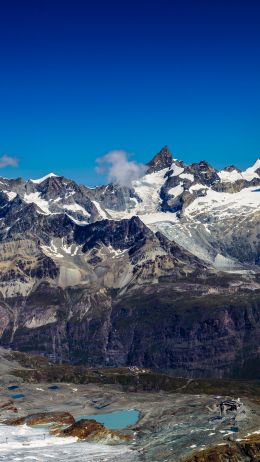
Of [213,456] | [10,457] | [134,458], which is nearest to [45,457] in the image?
[10,457]

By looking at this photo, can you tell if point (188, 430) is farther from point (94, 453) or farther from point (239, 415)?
point (94, 453)

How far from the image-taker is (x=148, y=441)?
187 m

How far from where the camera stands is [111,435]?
195000mm

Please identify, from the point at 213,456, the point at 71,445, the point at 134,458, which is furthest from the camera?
the point at 71,445

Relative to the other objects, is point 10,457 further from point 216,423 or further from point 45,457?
point 216,423

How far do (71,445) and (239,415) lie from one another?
154 feet

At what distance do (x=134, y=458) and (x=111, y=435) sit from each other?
30.6 metres

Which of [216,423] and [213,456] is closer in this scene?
[213,456]

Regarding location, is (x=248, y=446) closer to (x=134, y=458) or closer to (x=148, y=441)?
(x=134, y=458)

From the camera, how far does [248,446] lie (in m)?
155

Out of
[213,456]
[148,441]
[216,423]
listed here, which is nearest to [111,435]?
[148,441]

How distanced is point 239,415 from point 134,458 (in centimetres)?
3929

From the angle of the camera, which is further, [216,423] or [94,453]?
[216,423]

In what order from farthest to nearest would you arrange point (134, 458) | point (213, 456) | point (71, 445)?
1. point (71, 445)
2. point (134, 458)
3. point (213, 456)
